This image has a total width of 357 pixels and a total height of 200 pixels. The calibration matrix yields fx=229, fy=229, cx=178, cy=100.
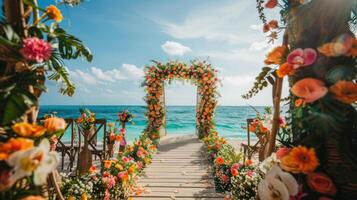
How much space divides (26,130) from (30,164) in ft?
0.38

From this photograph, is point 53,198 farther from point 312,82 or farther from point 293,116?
point 312,82

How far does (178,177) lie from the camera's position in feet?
14.8

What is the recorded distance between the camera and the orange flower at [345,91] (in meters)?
0.73

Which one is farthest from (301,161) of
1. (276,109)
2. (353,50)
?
(353,50)

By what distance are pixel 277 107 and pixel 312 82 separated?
299mm

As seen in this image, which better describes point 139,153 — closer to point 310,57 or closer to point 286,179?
Result: point 286,179

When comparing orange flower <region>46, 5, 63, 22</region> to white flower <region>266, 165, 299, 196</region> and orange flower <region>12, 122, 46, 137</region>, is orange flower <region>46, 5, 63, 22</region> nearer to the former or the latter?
orange flower <region>12, 122, 46, 137</region>

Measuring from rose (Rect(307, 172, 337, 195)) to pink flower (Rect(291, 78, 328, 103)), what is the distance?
273 millimetres

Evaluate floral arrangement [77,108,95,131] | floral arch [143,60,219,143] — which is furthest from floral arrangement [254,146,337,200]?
floral arch [143,60,219,143]

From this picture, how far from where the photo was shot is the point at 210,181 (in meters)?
4.22

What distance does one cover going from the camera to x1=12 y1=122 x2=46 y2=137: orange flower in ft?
2.23

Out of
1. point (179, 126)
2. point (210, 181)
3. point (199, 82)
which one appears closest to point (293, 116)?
point (210, 181)

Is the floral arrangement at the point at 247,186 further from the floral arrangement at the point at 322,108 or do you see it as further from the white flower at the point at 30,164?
the white flower at the point at 30,164

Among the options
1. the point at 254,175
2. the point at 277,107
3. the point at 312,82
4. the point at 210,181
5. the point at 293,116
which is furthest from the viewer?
the point at 210,181
